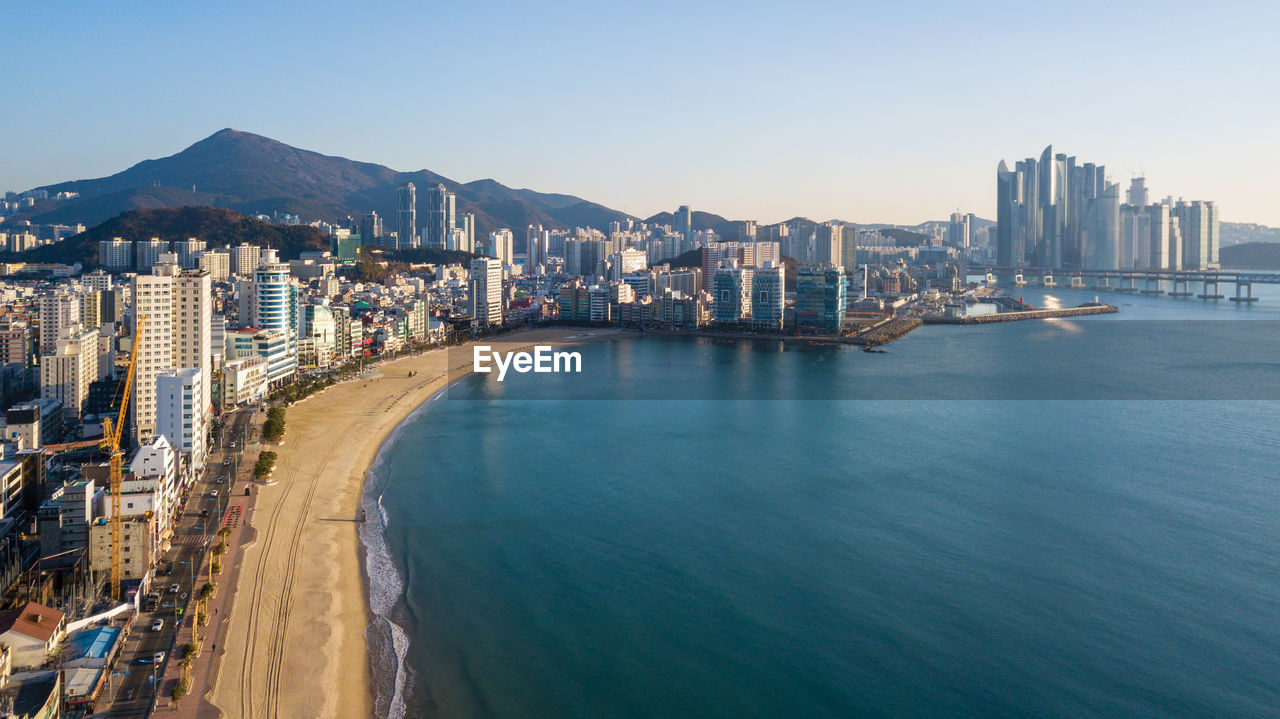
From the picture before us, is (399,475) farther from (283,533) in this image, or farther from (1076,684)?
(1076,684)

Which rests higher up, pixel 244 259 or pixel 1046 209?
pixel 1046 209

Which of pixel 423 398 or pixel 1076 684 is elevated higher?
pixel 423 398

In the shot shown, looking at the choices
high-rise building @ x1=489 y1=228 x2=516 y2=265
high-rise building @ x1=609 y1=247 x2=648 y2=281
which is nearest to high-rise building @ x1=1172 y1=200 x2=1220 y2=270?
high-rise building @ x1=609 y1=247 x2=648 y2=281

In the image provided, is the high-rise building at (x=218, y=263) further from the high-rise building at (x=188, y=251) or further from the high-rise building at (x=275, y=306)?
the high-rise building at (x=275, y=306)

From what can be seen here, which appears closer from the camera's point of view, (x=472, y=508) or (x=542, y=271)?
(x=472, y=508)

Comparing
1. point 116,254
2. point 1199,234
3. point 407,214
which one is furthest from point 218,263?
point 1199,234

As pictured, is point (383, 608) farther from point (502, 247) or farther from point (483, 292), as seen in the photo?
point (502, 247)

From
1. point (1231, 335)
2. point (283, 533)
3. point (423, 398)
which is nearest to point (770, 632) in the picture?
point (283, 533)
